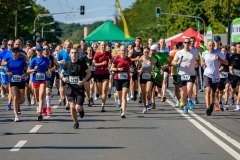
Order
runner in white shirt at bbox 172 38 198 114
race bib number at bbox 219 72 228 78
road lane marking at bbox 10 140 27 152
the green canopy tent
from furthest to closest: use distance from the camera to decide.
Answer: the green canopy tent, race bib number at bbox 219 72 228 78, runner in white shirt at bbox 172 38 198 114, road lane marking at bbox 10 140 27 152

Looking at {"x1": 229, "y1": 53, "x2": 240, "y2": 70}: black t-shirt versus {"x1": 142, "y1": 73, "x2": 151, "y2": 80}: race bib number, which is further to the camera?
{"x1": 229, "y1": 53, "x2": 240, "y2": 70}: black t-shirt

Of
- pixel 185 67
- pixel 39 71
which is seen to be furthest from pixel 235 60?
pixel 39 71

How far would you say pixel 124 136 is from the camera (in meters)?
15.7

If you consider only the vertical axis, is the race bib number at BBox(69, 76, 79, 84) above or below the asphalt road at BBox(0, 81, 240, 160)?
above

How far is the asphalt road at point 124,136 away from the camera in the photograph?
12836mm

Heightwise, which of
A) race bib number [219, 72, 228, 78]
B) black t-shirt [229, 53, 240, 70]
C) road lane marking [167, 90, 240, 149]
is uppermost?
black t-shirt [229, 53, 240, 70]

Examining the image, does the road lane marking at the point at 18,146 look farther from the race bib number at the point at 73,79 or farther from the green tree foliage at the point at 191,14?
the green tree foliage at the point at 191,14

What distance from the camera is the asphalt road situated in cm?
1284

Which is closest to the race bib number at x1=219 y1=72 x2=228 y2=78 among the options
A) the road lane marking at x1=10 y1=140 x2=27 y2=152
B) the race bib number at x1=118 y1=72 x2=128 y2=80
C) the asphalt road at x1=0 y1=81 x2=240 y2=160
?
the asphalt road at x1=0 y1=81 x2=240 y2=160

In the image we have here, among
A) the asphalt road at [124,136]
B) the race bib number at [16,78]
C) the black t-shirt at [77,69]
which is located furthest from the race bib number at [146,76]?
the black t-shirt at [77,69]

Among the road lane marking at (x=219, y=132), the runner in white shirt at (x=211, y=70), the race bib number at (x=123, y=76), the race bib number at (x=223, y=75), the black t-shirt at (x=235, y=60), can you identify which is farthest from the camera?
the race bib number at (x=223, y=75)

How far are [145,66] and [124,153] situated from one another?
30.1ft

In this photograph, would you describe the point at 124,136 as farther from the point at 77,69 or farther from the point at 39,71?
the point at 39,71

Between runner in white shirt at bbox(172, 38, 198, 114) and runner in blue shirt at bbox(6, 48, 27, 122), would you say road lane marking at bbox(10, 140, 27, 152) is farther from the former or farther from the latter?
runner in white shirt at bbox(172, 38, 198, 114)
